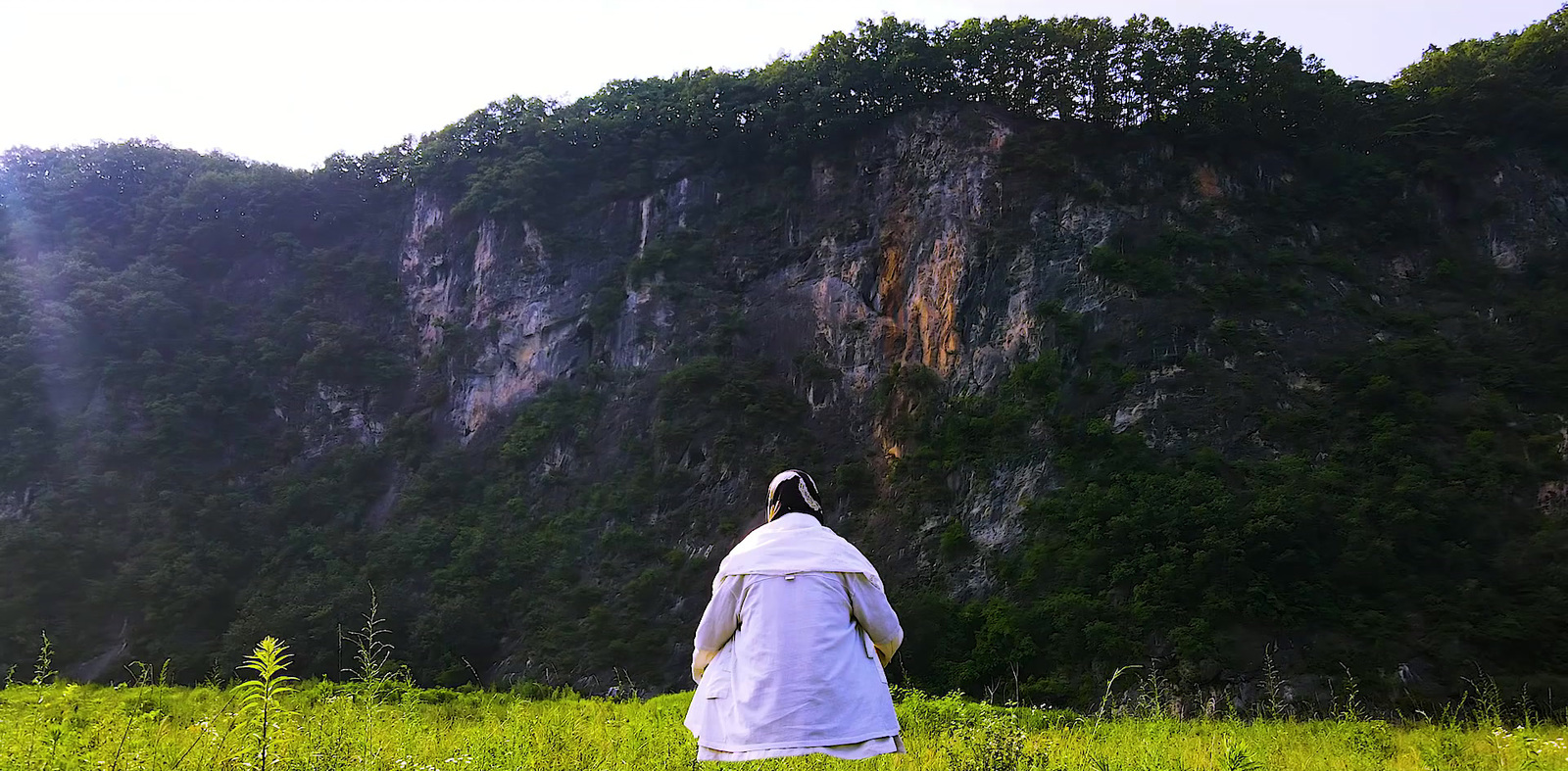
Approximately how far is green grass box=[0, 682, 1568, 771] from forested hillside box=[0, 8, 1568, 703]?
10.3 m

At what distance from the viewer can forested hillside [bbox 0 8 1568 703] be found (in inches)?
704

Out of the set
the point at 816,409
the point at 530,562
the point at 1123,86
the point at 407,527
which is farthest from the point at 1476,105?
the point at 407,527

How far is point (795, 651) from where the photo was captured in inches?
151

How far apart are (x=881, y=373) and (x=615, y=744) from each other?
66.6 feet

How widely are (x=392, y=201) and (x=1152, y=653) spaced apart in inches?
1290

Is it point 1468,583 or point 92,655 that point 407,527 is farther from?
point 1468,583

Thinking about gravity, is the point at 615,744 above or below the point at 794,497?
below

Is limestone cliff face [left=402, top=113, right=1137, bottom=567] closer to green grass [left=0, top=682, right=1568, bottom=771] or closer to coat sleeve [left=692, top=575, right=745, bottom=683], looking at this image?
green grass [left=0, top=682, right=1568, bottom=771]

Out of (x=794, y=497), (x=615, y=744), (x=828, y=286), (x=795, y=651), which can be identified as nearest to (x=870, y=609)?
(x=795, y=651)

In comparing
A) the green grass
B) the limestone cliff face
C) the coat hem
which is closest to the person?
the coat hem

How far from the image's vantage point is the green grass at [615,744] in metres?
4.33

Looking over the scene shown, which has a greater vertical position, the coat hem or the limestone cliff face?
the limestone cliff face

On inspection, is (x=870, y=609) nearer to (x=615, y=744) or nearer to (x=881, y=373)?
(x=615, y=744)

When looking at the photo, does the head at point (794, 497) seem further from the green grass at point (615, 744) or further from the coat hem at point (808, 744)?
the green grass at point (615, 744)
